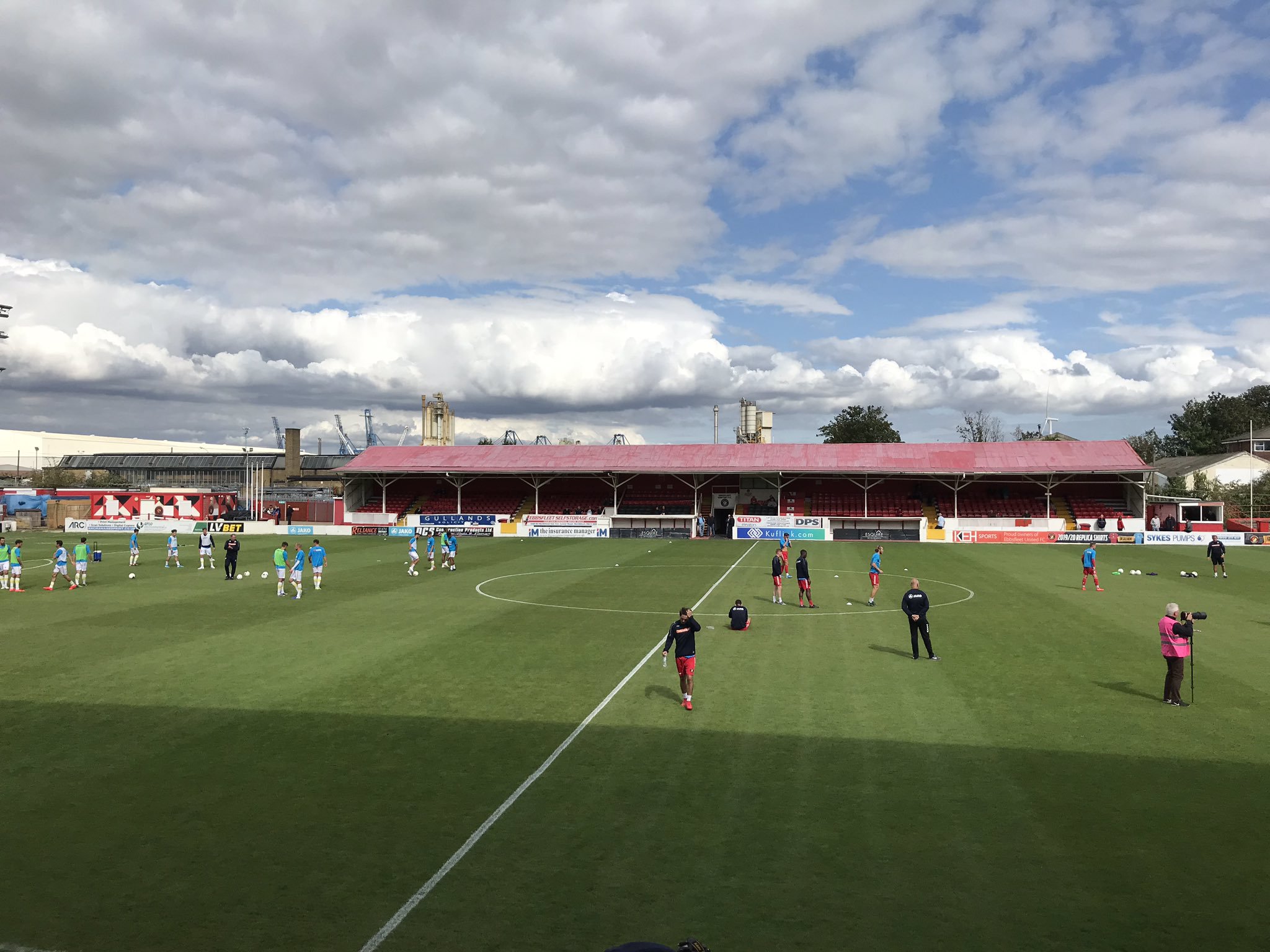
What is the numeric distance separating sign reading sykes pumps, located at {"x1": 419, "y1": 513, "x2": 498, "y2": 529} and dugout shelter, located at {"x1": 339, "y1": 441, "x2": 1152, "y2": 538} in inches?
39.4

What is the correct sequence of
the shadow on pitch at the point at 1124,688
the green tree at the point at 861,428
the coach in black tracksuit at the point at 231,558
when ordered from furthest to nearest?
the green tree at the point at 861,428 < the coach in black tracksuit at the point at 231,558 < the shadow on pitch at the point at 1124,688

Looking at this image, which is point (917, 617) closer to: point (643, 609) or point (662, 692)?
point (662, 692)

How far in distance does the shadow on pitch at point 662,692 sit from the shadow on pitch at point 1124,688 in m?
7.88

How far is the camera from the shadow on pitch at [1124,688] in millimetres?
14734

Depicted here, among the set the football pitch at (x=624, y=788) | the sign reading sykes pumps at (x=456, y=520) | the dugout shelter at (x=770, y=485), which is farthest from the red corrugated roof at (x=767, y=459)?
the football pitch at (x=624, y=788)

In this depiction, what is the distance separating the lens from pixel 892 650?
18.8 m

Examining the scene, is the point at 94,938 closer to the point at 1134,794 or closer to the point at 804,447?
the point at 1134,794

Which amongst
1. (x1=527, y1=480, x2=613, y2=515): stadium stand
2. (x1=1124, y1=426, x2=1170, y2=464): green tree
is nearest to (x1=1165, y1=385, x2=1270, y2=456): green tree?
(x1=1124, y1=426, x2=1170, y2=464): green tree

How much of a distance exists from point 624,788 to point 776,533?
4762cm

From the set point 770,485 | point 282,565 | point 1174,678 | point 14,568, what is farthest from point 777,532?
point 1174,678

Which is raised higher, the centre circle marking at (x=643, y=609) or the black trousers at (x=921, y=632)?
the black trousers at (x=921, y=632)

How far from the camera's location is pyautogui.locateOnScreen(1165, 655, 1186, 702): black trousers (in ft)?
46.1

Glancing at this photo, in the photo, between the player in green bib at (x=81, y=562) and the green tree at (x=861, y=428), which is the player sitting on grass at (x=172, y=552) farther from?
the green tree at (x=861, y=428)

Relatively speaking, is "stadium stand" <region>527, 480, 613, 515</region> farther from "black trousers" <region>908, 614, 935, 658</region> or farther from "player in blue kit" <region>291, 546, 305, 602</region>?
"black trousers" <region>908, 614, 935, 658</region>
